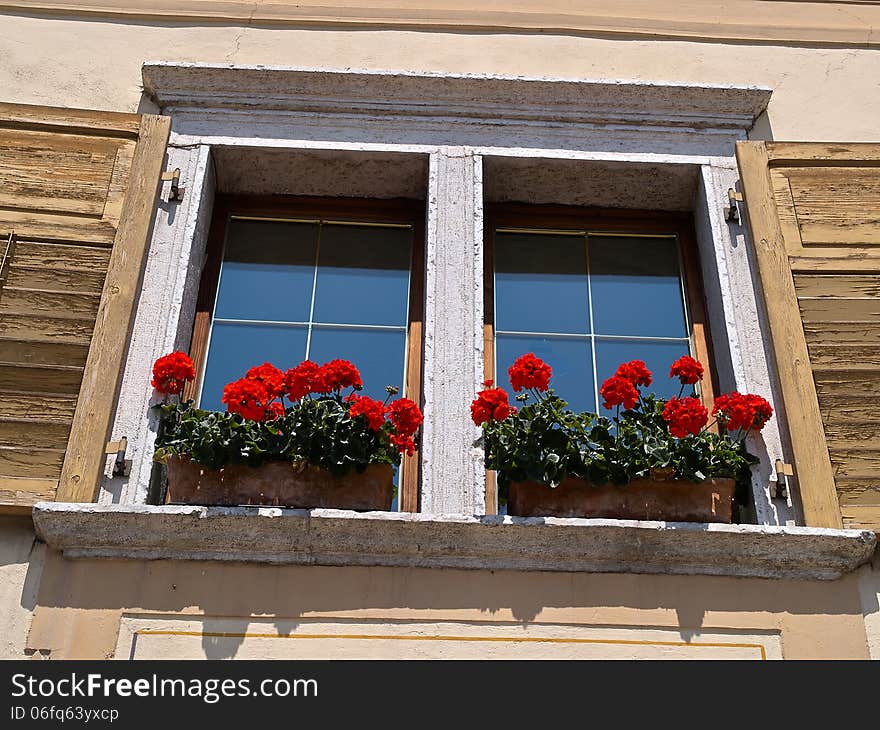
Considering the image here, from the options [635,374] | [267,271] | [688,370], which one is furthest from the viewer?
[267,271]

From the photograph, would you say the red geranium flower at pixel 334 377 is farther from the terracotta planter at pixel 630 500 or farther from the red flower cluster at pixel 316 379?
the terracotta planter at pixel 630 500

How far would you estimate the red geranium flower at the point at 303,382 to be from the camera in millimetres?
4215

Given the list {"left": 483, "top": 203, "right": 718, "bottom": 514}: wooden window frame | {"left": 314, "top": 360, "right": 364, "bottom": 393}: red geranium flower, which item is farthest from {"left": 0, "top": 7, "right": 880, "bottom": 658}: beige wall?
{"left": 483, "top": 203, "right": 718, "bottom": 514}: wooden window frame

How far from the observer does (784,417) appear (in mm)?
4504

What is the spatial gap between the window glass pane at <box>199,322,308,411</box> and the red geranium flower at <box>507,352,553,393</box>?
1088 millimetres

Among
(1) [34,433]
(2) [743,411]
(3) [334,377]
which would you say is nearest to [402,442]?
(3) [334,377]

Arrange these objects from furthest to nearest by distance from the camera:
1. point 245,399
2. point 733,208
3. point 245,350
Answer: point 733,208 → point 245,350 → point 245,399

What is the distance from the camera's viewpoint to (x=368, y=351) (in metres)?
5.06

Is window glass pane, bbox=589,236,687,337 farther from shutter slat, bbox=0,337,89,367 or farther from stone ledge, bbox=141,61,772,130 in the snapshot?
shutter slat, bbox=0,337,89,367

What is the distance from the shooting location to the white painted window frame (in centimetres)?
496

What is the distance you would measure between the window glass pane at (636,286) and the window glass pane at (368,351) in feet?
2.68

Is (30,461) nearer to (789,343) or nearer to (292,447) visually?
(292,447)

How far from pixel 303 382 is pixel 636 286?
5.71 ft
